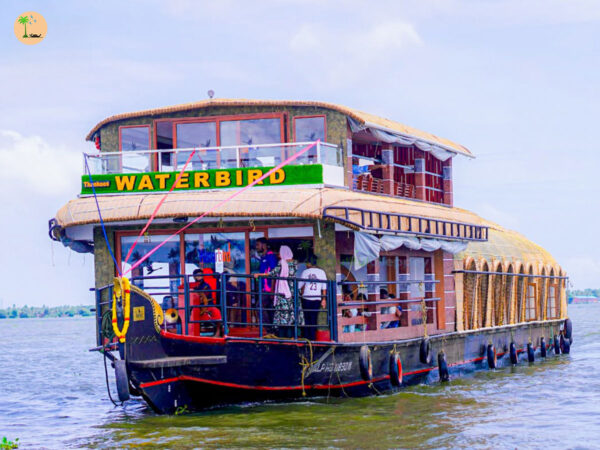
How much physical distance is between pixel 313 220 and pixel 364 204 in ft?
2.72

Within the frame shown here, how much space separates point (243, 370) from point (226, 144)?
12.3 feet

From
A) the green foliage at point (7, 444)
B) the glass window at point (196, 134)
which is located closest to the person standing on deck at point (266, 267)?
the glass window at point (196, 134)

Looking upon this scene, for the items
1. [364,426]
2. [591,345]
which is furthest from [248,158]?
[591,345]

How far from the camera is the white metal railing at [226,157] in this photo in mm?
14180

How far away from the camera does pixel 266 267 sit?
13.6 m

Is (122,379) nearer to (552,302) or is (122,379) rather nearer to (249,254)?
(249,254)

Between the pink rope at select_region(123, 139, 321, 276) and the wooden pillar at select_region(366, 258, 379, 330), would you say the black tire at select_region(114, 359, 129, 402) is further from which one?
the wooden pillar at select_region(366, 258, 379, 330)

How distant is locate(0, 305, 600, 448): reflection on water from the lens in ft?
37.6

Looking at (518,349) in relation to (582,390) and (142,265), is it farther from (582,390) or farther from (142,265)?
(142,265)

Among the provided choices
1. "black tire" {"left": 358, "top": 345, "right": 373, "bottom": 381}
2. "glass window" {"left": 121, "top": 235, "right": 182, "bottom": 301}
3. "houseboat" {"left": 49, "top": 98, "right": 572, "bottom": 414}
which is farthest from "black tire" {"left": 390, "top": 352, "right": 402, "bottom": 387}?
"glass window" {"left": 121, "top": 235, "right": 182, "bottom": 301}

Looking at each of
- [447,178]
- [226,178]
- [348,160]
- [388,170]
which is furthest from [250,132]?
[447,178]

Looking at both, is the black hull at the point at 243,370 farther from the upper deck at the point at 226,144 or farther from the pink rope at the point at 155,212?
the upper deck at the point at 226,144

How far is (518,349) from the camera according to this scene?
69.5 ft

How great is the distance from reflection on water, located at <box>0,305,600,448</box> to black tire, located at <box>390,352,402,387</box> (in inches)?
10.4
